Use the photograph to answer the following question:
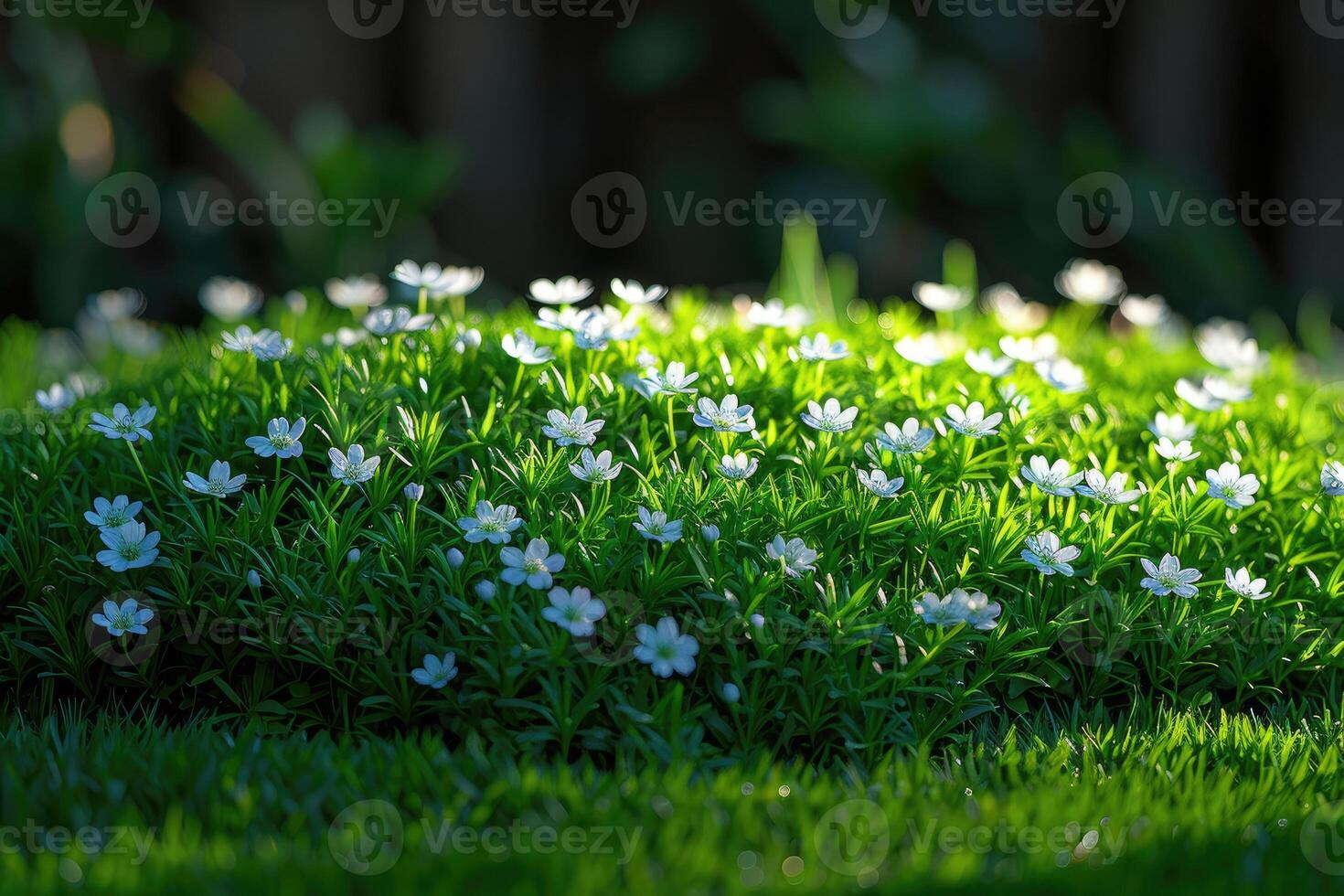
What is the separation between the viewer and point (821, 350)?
2707mm

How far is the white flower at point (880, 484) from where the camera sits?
2.28m

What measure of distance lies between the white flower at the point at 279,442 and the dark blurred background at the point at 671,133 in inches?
151

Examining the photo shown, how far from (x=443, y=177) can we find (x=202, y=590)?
4.22m

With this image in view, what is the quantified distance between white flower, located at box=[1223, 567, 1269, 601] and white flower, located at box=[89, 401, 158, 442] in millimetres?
2174

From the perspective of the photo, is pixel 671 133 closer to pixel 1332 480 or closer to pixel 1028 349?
pixel 1028 349

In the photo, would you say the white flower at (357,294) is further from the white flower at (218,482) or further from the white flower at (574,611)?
the white flower at (574,611)

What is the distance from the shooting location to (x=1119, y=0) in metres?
7.23

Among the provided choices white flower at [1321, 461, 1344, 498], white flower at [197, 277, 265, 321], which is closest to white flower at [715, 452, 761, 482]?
white flower at [1321, 461, 1344, 498]

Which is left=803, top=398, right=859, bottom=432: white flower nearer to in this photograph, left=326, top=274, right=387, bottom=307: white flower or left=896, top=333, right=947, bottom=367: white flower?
left=896, top=333, right=947, bottom=367: white flower

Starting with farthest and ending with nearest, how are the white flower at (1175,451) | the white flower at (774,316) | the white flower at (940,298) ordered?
the white flower at (940,298) → the white flower at (774,316) → the white flower at (1175,451)

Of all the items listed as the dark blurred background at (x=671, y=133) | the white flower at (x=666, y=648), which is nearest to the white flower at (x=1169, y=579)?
the white flower at (x=666, y=648)

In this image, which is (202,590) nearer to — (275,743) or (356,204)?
(275,743)

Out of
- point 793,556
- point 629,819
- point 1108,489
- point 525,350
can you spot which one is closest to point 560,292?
point 525,350

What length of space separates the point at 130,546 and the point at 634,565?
95 cm
